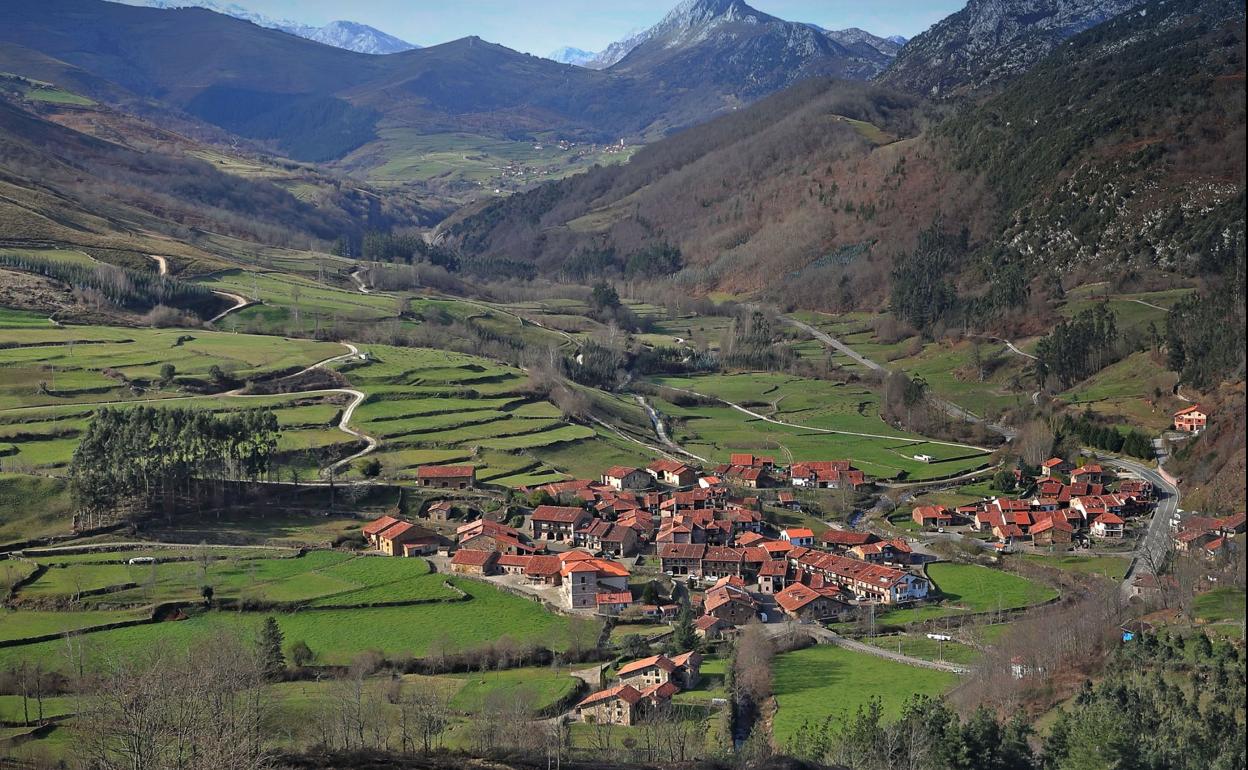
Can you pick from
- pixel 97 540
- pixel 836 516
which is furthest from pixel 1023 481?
pixel 97 540

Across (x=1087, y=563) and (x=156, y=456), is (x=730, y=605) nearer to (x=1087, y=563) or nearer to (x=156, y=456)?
(x=1087, y=563)

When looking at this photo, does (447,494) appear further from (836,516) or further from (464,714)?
(464,714)

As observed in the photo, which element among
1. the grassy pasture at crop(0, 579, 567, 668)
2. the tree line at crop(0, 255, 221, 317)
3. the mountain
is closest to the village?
the grassy pasture at crop(0, 579, 567, 668)

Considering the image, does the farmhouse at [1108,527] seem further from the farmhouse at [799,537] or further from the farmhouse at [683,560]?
the farmhouse at [683,560]

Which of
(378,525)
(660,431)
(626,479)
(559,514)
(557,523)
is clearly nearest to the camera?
(378,525)

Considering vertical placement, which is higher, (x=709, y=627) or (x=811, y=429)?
(x=811, y=429)

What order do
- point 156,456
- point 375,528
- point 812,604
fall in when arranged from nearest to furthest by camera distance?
point 812,604 < point 156,456 < point 375,528

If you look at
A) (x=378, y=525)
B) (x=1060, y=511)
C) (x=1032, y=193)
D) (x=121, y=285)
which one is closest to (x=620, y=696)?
(x=378, y=525)

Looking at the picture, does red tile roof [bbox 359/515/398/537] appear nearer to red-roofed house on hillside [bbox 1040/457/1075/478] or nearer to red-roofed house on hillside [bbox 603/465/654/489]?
red-roofed house on hillside [bbox 603/465/654/489]
